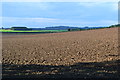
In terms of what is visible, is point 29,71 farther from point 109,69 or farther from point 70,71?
point 109,69

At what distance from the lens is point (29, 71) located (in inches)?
501

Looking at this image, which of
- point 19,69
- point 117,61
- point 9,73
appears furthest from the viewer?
point 117,61

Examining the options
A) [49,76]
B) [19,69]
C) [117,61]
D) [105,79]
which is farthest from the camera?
[117,61]

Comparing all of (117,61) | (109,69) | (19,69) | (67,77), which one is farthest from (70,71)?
(117,61)

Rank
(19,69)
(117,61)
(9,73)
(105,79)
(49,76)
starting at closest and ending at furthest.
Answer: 1. (105,79)
2. (49,76)
3. (9,73)
4. (19,69)
5. (117,61)

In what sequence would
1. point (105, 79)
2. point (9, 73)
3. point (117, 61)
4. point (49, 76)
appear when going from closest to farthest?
point (105, 79), point (49, 76), point (9, 73), point (117, 61)

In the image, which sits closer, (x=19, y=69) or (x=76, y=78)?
(x=76, y=78)

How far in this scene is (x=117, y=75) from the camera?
11344 mm

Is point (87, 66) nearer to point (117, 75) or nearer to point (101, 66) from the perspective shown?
point (101, 66)

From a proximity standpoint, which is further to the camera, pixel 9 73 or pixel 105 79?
pixel 9 73

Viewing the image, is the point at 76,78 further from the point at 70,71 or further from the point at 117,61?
the point at 117,61

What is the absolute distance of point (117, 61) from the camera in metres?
14.9

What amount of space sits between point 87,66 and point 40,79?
4170 mm

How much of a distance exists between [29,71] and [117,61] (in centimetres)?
596
